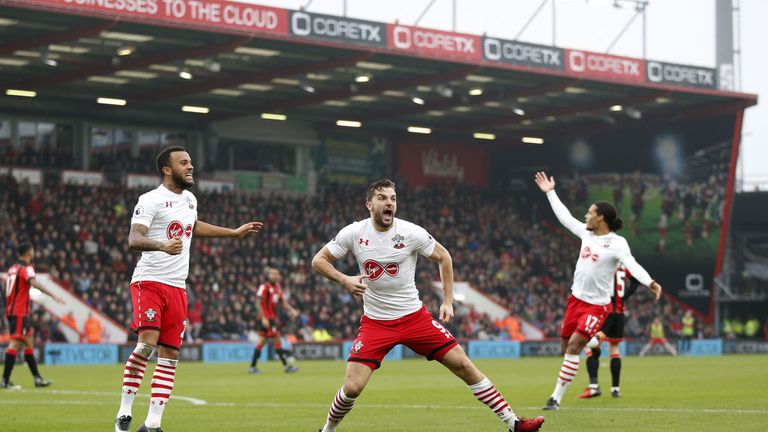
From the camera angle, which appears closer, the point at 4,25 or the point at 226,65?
the point at 4,25

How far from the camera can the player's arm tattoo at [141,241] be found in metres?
10.9

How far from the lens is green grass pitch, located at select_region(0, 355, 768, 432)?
13.4 meters

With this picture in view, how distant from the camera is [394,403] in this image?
Answer: 17.3 meters

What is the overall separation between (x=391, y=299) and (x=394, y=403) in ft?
21.5

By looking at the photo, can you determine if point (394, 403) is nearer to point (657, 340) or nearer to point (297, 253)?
point (657, 340)

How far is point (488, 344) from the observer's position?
143 feet

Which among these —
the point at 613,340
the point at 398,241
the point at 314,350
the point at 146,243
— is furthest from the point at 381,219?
the point at 314,350

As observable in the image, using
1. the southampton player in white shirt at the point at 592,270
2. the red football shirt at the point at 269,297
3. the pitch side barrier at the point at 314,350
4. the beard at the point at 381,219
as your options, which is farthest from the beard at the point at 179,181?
the pitch side barrier at the point at 314,350

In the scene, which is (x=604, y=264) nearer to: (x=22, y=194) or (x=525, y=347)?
(x=525, y=347)

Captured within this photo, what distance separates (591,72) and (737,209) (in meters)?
15.6

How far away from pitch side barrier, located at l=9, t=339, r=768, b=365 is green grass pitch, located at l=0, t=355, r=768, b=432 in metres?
8.06

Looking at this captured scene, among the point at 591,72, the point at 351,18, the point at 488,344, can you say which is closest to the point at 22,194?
the point at 351,18

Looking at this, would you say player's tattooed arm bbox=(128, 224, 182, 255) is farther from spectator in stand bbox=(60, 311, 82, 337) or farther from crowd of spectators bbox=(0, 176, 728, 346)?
spectator in stand bbox=(60, 311, 82, 337)

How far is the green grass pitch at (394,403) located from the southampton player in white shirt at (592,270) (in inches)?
37.4
